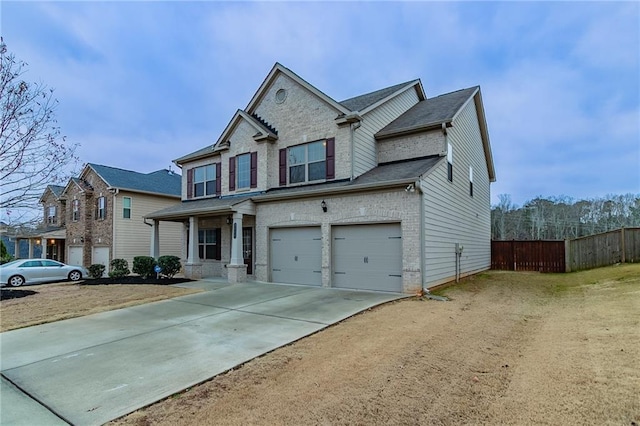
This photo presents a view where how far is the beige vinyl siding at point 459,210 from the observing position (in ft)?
35.8

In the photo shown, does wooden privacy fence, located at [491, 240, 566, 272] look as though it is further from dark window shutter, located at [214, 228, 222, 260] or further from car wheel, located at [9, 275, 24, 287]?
car wheel, located at [9, 275, 24, 287]

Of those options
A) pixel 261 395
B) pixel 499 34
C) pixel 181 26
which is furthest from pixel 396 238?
pixel 499 34

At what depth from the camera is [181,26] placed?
15164 mm

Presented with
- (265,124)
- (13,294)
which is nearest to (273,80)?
(265,124)

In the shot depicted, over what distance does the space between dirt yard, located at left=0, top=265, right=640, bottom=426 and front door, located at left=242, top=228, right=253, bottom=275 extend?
924cm

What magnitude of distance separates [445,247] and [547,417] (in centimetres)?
951

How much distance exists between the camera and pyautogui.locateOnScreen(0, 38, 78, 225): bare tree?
7172 millimetres

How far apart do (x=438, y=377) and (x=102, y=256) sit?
948 inches

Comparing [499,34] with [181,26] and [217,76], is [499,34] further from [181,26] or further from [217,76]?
[217,76]

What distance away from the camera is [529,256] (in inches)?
715

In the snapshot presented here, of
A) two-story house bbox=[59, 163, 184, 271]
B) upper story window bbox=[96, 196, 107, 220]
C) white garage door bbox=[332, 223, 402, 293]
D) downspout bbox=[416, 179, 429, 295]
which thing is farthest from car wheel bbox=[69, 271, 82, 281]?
downspout bbox=[416, 179, 429, 295]

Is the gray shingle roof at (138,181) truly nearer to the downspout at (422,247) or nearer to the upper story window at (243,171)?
the upper story window at (243,171)

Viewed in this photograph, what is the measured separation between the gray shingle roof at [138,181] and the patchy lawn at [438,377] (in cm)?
2053

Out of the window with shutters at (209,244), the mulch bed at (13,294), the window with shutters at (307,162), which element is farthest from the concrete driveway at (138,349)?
the window with shutters at (209,244)
